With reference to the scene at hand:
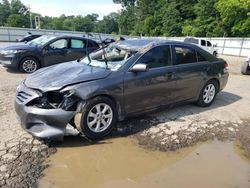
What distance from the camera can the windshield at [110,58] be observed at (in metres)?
5.08

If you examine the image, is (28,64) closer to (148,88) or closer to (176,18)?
(148,88)

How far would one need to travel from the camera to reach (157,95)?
543 centimetres

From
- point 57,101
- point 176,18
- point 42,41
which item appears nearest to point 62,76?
point 57,101

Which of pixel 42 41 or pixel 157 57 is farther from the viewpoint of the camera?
pixel 42 41

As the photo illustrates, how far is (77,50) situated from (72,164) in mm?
7211

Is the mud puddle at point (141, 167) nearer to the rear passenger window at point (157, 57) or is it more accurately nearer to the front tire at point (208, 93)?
the rear passenger window at point (157, 57)

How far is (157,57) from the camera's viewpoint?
5496 millimetres

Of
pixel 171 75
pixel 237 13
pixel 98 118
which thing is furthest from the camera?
pixel 237 13

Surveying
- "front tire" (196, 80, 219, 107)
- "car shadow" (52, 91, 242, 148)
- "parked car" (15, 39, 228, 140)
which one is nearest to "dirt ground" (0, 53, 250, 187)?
"car shadow" (52, 91, 242, 148)

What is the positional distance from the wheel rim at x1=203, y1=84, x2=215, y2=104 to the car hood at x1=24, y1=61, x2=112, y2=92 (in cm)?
277

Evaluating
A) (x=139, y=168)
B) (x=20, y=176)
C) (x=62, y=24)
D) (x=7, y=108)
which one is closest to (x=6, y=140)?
(x=20, y=176)

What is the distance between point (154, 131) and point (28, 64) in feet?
21.0

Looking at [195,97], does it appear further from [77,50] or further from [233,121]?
[77,50]

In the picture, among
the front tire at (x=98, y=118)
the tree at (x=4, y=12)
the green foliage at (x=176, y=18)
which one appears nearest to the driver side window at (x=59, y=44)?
the green foliage at (x=176, y=18)
